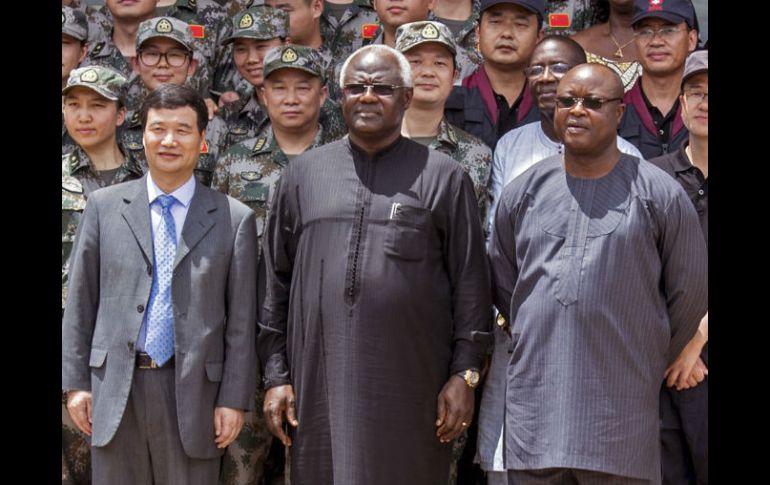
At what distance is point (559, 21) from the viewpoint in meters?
7.88

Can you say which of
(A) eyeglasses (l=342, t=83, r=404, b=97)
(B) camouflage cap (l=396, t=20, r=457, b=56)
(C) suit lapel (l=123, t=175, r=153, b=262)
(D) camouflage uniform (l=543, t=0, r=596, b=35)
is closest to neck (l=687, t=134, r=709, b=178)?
(B) camouflage cap (l=396, t=20, r=457, b=56)

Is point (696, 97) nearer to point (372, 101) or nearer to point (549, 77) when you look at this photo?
point (549, 77)

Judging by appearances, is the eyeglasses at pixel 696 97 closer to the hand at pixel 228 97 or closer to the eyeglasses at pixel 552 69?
the eyeglasses at pixel 552 69

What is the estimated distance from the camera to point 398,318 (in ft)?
16.7

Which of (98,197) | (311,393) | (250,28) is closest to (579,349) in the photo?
(311,393)

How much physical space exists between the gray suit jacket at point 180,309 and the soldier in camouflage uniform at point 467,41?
2381mm

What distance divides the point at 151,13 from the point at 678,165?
371 cm

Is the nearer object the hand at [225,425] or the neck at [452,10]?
the hand at [225,425]

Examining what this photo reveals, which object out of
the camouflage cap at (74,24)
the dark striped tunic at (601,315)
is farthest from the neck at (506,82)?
the camouflage cap at (74,24)

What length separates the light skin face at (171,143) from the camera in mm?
5406

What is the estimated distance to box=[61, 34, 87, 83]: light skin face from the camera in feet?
24.1

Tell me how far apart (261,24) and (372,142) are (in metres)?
2.31

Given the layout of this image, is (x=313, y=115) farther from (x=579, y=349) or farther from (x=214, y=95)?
(x=579, y=349)

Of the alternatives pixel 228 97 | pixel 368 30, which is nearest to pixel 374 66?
pixel 228 97
